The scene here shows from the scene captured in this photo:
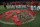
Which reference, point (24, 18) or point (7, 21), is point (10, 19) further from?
point (24, 18)

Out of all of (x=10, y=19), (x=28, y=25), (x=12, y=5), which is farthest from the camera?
(x=12, y=5)

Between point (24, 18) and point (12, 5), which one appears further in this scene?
point (12, 5)

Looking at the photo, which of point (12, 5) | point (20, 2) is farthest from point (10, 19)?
point (20, 2)

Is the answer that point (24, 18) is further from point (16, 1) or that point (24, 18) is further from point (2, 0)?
point (2, 0)

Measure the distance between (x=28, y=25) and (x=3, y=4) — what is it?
83 centimetres

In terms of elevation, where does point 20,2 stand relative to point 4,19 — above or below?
above

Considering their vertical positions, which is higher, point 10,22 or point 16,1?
point 16,1

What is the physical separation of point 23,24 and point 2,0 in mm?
868

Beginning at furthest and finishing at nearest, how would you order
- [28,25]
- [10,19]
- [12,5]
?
[12,5] → [10,19] → [28,25]

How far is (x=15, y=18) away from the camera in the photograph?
3.02 ft

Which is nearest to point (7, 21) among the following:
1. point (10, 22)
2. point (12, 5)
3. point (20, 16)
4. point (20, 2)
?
point (10, 22)

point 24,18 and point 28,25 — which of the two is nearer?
point 28,25

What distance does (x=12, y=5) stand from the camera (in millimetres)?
1436

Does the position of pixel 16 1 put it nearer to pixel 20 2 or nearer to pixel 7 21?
pixel 20 2
